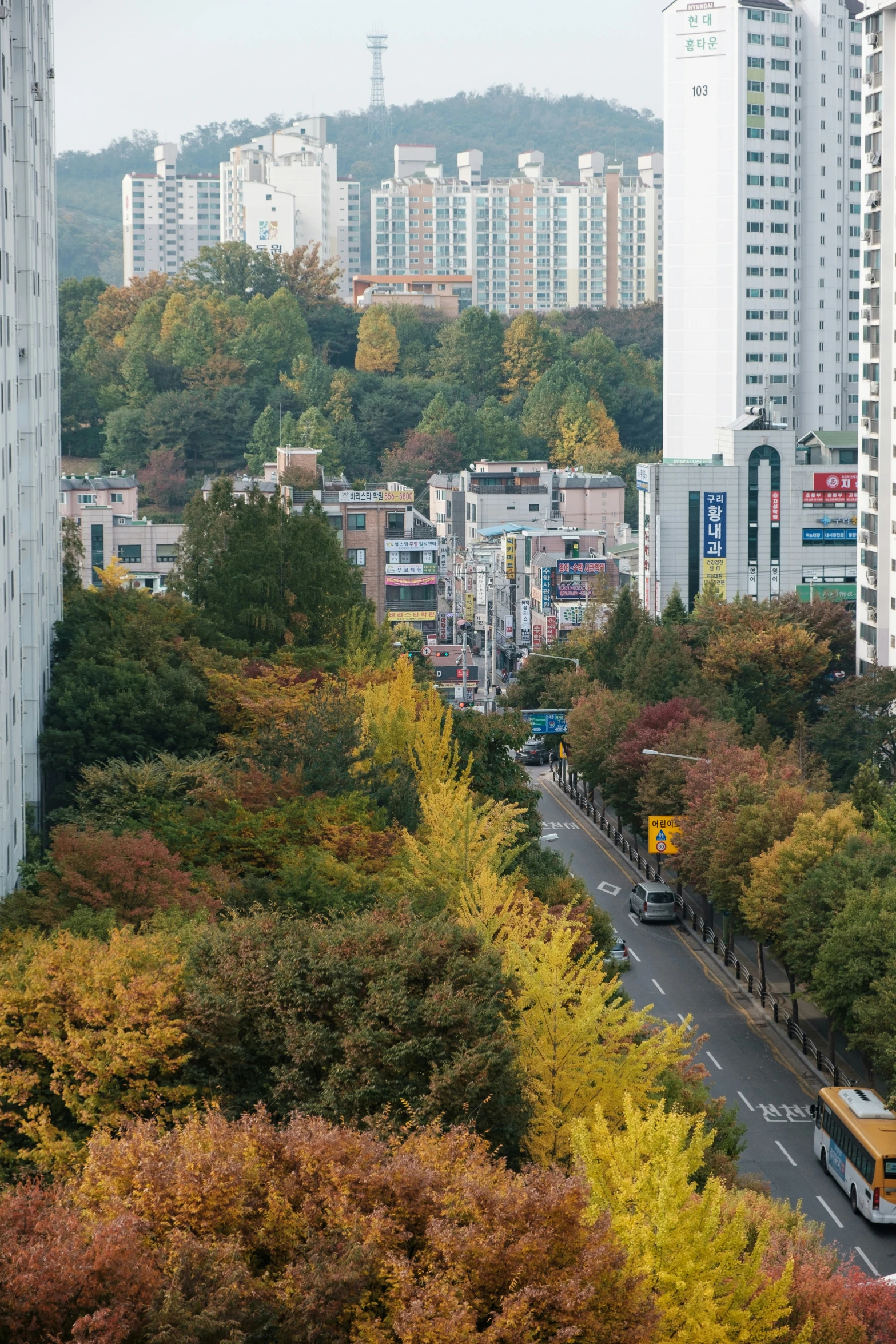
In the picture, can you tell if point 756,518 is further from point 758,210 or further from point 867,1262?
point 867,1262

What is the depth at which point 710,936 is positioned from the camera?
4922cm

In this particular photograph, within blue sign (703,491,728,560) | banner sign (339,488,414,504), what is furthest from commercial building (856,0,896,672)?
banner sign (339,488,414,504)

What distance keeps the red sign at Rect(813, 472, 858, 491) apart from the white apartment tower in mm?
27908

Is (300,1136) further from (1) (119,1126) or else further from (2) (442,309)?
(2) (442,309)

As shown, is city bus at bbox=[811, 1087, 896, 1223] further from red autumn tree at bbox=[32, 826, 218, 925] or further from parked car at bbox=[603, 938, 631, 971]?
red autumn tree at bbox=[32, 826, 218, 925]

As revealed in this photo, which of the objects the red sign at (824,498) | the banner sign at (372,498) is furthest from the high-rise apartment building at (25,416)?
the red sign at (824,498)

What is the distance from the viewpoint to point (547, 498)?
386 ft

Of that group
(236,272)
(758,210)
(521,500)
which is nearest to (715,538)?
(521,500)

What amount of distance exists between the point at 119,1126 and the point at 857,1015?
18.6 metres

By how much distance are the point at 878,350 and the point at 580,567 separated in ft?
104

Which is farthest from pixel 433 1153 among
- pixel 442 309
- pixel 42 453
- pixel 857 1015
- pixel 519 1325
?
pixel 442 309

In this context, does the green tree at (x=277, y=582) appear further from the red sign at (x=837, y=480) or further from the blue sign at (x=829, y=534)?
the blue sign at (x=829, y=534)

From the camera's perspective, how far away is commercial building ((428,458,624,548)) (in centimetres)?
11594

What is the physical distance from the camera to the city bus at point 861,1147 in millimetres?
30531
